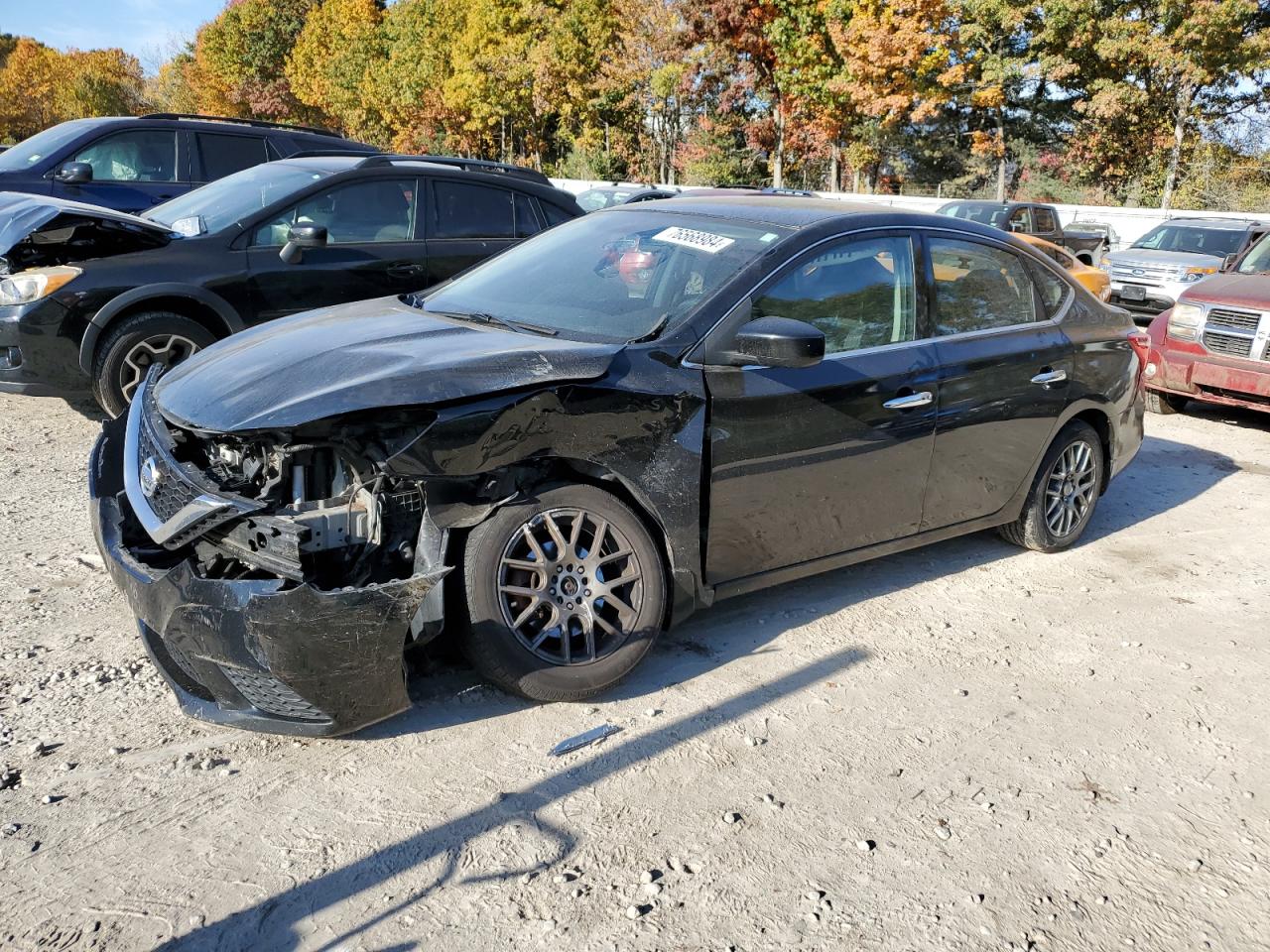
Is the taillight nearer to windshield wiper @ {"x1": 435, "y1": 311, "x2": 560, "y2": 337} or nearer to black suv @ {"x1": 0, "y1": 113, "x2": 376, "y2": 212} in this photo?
windshield wiper @ {"x1": 435, "y1": 311, "x2": 560, "y2": 337}

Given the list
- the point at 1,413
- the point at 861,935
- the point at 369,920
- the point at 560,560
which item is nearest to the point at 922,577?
the point at 560,560

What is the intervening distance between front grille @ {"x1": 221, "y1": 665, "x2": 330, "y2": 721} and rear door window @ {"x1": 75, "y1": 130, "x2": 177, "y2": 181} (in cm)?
839

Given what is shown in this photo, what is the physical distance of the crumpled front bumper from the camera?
281cm

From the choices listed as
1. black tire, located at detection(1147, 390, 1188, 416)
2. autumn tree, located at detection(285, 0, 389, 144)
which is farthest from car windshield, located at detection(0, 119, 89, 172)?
autumn tree, located at detection(285, 0, 389, 144)

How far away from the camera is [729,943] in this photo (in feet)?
8.05

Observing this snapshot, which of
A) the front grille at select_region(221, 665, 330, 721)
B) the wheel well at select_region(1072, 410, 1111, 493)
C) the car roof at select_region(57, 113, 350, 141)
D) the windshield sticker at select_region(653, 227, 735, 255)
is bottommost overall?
the front grille at select_region(221, 665, 330, 721)

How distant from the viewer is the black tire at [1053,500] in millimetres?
5051

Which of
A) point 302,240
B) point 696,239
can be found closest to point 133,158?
point 302,240

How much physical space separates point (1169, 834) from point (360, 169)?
6.42 meters

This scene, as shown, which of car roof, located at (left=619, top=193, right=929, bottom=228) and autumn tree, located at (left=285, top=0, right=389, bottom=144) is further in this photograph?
autumn tree, located at (left=285, top=0, right=389, bottom=144)

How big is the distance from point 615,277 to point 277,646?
205 centimetres

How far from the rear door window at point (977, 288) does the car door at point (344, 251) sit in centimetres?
407

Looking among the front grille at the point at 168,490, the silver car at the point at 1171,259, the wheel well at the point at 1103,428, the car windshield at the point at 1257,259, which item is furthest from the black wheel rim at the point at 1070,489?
the silver car at the point at 1171,259

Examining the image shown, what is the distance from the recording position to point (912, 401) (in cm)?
420
